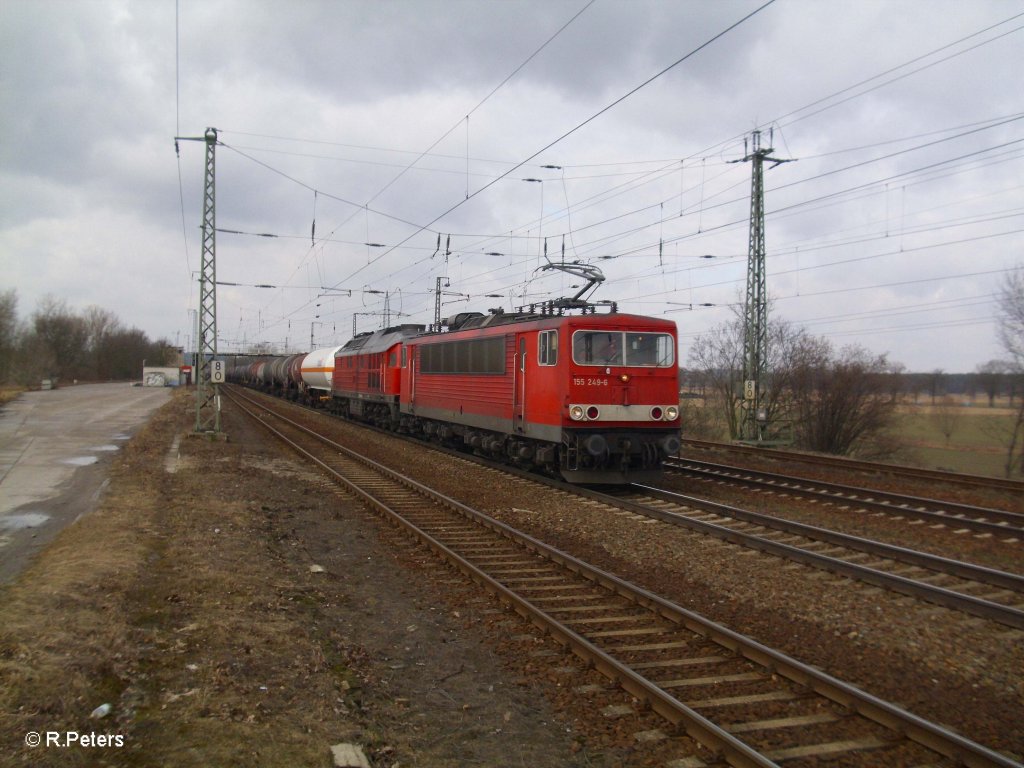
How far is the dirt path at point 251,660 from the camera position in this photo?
4.24 meters

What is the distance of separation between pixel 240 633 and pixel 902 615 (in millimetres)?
6099

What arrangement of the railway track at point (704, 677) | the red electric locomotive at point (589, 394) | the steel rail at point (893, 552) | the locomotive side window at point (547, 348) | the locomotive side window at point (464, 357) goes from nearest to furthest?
the railway track at point (704, 677), the steel rail at point (893, 552), the red electric locomotive at point (589, 394), the locomotive side window at point (547, 348), the locomotive side window at point (464, 357)

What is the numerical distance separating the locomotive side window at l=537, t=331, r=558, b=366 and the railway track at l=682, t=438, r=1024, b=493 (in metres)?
8.84

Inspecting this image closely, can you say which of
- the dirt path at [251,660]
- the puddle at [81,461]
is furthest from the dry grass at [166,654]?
the puddle at [81,461]

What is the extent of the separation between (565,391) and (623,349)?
1479 mm

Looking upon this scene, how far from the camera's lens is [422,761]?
13.8 feet

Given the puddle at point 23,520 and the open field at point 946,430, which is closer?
the puddle at point 23,520

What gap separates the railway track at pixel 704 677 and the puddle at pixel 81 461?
13.3 m

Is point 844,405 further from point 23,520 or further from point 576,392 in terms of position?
point 23,520

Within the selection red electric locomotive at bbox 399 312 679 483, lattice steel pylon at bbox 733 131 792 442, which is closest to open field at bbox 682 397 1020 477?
lattice steel pylon at bbox 733 131 792 442

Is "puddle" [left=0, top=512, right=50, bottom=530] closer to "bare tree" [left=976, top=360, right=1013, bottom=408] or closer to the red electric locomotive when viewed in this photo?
the red electric locomotive

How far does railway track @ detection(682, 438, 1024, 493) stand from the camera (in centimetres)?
1502

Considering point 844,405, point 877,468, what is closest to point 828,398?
point 844,405

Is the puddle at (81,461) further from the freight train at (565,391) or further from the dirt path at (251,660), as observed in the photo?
the dirt path at (251,660)
